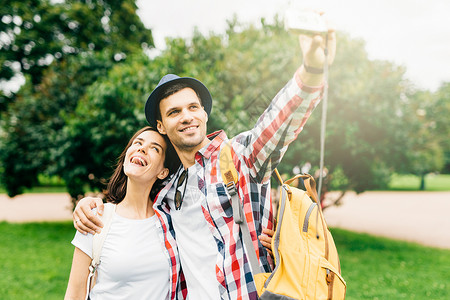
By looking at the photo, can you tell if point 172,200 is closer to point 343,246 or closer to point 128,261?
point 128,261

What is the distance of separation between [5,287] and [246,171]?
634cm

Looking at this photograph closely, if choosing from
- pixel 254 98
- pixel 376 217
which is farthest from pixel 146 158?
pixel 376 217

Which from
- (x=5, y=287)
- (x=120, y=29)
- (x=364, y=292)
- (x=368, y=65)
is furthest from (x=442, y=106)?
(x=5, y=287)

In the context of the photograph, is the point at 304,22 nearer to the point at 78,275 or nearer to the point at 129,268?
the point at 129,268

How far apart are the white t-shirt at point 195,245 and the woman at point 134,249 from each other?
14 centimetres

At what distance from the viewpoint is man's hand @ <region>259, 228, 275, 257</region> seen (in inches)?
71.4

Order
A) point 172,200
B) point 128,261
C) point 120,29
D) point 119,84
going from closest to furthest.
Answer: point 128,261 → point 172,200 → point 119,84 → point 120,29

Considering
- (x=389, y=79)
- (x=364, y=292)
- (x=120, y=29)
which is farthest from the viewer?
(x=120, y=29)

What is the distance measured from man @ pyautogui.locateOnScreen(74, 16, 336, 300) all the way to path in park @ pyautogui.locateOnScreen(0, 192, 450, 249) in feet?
34.4

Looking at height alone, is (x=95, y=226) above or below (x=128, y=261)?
above

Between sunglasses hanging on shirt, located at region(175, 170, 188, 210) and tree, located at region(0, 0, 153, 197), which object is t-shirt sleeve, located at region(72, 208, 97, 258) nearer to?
sunglasses hanging on shirt, located at region(175, 170, 188, 210)

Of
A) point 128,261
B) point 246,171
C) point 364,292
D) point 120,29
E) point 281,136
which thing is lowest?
point 364,292

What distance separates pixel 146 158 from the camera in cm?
241

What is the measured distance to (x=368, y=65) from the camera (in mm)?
9375
